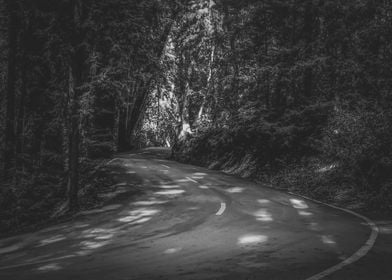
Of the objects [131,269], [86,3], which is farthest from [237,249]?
[86,3]

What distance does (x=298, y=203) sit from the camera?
1253cm

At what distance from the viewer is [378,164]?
13.1 m

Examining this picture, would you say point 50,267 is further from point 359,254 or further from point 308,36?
point 308,36

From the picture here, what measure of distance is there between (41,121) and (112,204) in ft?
30.0

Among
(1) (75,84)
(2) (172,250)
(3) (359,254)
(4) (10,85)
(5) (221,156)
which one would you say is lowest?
(2) (172,250)

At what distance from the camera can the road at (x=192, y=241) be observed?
613 centimetres

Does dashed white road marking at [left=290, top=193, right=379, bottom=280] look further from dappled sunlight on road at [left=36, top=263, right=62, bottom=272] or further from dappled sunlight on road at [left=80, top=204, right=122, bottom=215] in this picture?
dappled sunlight on road at [left=80, top=204, right=122, bottom=215]

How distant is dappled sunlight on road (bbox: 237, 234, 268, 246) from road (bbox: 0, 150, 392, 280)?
0.02 meters

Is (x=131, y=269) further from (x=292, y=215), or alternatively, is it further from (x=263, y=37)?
(x=263, y=37)

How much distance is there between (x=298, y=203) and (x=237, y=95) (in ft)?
37.6

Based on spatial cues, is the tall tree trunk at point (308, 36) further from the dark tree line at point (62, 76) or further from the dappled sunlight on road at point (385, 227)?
the dappled sunlight on road at point (385, 227)

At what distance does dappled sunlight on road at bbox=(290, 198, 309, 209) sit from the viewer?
465 inches

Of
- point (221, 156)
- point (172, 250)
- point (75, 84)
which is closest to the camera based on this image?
point (172, 250)

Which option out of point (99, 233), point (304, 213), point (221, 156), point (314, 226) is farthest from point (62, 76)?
point (221, 156)
